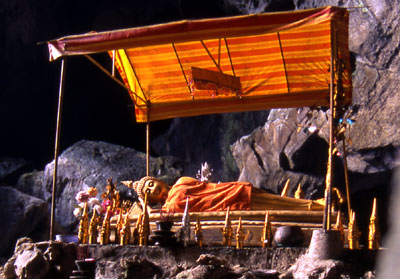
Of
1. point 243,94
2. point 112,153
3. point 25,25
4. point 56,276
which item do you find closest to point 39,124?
point 25,25

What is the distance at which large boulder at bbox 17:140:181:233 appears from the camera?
17.6 m

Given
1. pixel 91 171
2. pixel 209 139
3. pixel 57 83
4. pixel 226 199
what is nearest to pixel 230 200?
pixel 226 199

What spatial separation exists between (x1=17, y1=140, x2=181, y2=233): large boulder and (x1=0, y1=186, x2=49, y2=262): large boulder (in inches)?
26.8

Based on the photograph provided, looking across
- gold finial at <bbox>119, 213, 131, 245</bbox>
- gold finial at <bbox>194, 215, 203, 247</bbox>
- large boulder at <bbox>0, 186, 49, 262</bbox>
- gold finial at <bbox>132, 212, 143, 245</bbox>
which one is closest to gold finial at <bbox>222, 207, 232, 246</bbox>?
gold finial at <bbox>194, 215, 203, 247</bbox>

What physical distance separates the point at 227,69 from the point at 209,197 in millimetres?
2971

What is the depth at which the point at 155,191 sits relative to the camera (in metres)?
10.5

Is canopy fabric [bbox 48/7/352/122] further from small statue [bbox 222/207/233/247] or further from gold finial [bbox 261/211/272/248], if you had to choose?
gold finial [bbox 261/211/272/248]

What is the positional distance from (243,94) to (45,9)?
13.1m

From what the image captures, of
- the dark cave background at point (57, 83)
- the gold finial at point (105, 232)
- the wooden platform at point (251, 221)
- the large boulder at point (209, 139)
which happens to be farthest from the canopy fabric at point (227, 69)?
the dark cave background at point (57, 83)

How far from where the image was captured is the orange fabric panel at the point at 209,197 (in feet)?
31.6

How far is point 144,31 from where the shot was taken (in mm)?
8320

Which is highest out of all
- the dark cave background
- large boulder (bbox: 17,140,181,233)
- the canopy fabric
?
the dark cave background

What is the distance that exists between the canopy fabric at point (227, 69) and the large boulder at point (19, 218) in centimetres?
637

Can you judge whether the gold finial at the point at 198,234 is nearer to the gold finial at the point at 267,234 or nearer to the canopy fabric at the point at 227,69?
→ the gold finial at the point at 267,234
